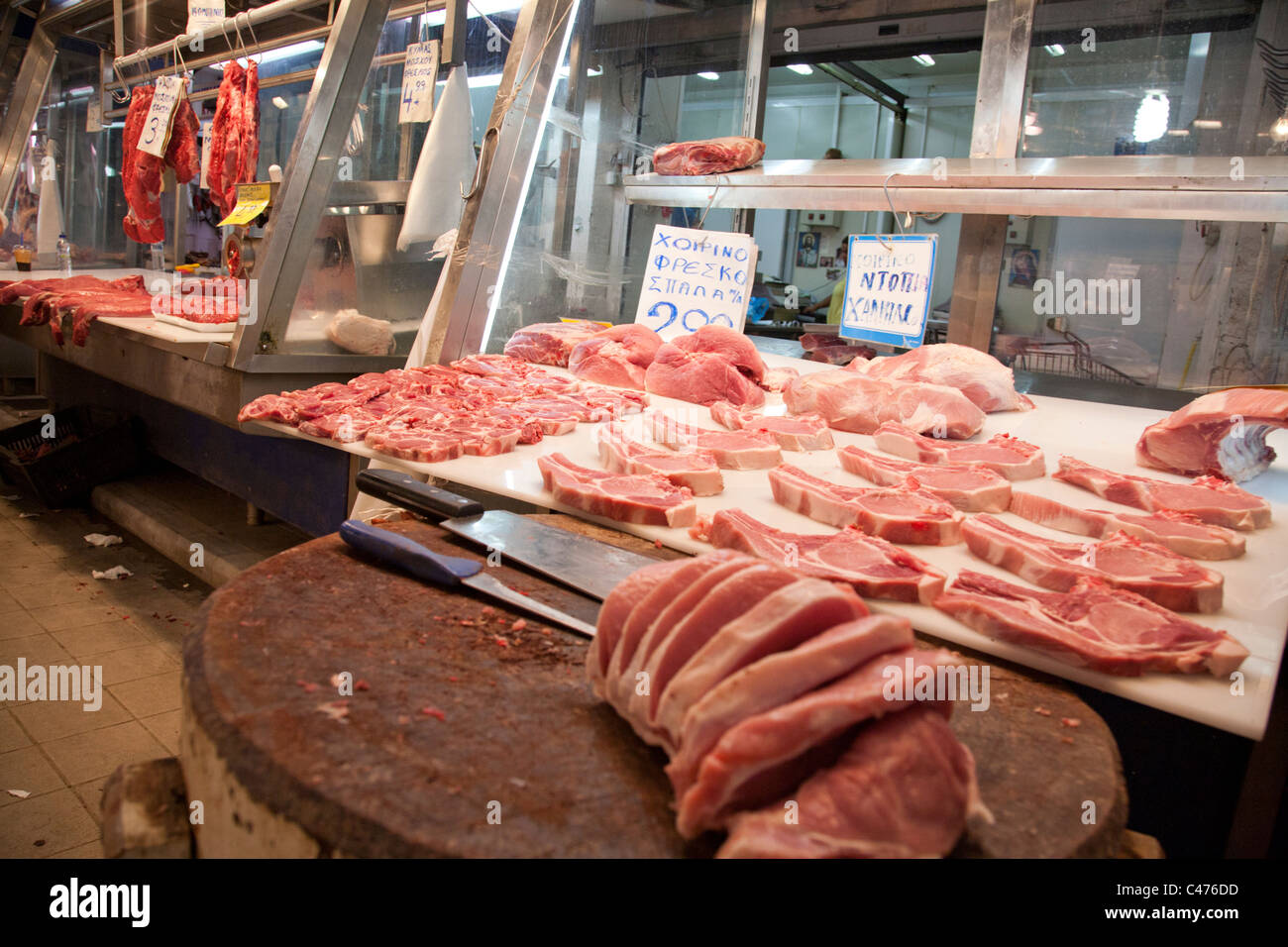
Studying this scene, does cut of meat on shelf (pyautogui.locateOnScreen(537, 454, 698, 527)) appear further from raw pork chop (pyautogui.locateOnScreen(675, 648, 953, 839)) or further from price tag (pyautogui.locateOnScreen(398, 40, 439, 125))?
price tag (pyautogui.locateOnScreen(398, 40, 439, 125))

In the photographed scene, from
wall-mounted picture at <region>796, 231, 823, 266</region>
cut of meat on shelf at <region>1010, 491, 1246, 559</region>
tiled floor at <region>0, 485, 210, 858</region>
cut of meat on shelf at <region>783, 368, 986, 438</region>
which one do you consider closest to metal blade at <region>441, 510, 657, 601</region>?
cut of meat on shelf at <region>1010, 491, 1246, 559</region>

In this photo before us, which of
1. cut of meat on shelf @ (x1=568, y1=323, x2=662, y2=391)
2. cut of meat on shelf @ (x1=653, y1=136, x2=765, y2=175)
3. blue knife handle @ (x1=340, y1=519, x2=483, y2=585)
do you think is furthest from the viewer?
cut of meat on shelf @ (x1=653, y1=136, x2=765, y2=175)

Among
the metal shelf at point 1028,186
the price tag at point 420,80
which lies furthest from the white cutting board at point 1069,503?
the price tag at point 420,80

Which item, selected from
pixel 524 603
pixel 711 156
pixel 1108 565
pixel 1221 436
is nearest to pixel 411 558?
pixel 524 603

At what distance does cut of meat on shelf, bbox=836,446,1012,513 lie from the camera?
7.75 ft

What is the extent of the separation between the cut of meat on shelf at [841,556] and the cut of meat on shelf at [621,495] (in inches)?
3.8

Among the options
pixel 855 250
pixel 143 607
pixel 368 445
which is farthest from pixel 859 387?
pixel 143 607

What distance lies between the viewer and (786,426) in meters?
3.05

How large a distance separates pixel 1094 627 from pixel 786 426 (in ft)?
5.12

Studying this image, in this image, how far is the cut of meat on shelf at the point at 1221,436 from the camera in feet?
8.90

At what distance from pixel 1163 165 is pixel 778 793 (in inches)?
132

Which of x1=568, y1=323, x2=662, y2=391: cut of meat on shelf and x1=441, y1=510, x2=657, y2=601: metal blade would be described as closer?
x1=441, y1=510, x2=657, y2=601: metal blade

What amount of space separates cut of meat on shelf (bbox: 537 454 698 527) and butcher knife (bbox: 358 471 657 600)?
0.17m

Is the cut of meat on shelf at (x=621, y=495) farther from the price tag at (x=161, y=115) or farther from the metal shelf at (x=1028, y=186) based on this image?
the price tag at (x=161, y=115)
